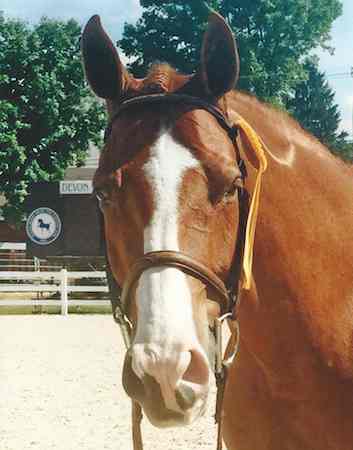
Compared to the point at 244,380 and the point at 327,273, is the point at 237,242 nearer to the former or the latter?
the point at 327,273

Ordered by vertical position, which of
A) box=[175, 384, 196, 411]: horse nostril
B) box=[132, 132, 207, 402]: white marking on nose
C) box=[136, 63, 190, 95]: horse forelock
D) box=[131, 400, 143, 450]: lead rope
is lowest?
box=[131, 400, 143, 450]: lead rope

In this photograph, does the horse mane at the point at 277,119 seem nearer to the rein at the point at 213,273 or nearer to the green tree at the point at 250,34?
the rein at the point at 213,273

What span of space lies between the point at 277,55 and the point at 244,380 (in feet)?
Answer: 82.1

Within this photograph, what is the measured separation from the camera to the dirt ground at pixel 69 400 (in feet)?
21.4

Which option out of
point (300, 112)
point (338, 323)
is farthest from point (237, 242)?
point (300, 112)

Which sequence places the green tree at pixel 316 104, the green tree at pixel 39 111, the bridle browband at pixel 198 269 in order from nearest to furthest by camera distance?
the bridle browband at pixel 198 269 < the green tree at pixel 39 111 < the green tree at pixel 316 104

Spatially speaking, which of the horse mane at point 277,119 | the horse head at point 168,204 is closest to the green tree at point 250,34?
the horse mane at point 277,119

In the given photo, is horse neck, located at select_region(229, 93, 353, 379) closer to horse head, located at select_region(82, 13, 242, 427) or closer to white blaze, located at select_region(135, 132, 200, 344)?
horse head, located at select_region(82, 13, 242, 427)

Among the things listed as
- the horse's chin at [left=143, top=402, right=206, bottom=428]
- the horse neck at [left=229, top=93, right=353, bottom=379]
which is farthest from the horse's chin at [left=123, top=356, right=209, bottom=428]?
the horse neck at [left=229, top=93, right=353, bottom=379]

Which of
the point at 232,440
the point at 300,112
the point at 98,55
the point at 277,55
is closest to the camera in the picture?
the point at 98,55

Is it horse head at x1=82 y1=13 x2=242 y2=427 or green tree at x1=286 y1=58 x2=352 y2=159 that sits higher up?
green tree at x1=286 y1=58 x2=352 y2=159

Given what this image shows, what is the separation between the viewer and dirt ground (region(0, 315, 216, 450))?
652 centimetres

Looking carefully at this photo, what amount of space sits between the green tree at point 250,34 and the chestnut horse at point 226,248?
21690mm

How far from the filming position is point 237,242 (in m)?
2.44
